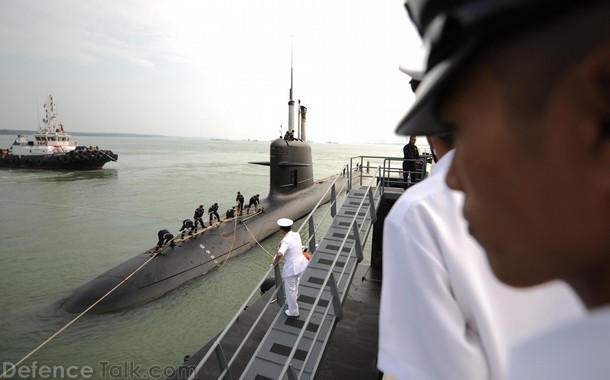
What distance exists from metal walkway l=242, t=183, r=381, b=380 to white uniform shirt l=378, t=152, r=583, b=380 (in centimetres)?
315

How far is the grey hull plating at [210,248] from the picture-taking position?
1035 cm

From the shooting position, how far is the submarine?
33.9ft

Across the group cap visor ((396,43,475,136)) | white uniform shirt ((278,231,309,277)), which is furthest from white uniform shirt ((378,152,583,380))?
white uniform shirt ((278,231,309,277))

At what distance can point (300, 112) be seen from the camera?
1961cm

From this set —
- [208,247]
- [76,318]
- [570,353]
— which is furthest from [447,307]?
[208,247]

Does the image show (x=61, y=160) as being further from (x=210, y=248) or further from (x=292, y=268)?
(x=292, y=268)

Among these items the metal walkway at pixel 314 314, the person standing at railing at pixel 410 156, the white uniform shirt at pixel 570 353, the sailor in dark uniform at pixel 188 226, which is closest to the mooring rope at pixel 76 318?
the sailor in dark uniform at pixel 188 226

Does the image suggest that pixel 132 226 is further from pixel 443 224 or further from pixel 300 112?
pixel 443 224

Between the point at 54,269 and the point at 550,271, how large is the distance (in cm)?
1780

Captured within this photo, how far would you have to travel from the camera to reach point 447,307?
4.29ft

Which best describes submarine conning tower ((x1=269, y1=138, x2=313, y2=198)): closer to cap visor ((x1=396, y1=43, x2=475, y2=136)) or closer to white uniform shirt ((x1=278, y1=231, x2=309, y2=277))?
white uniform shirt ((x1=278, y1=231, x2=309, y2=277))

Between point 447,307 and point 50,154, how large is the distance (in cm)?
5631

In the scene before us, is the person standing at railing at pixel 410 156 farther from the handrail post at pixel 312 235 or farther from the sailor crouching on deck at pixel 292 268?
the sailor crouching on deck at pixel 292 268

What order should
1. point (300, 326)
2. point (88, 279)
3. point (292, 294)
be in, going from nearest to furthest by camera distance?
point (300, 326), point (292, 294), point (88, 279)
